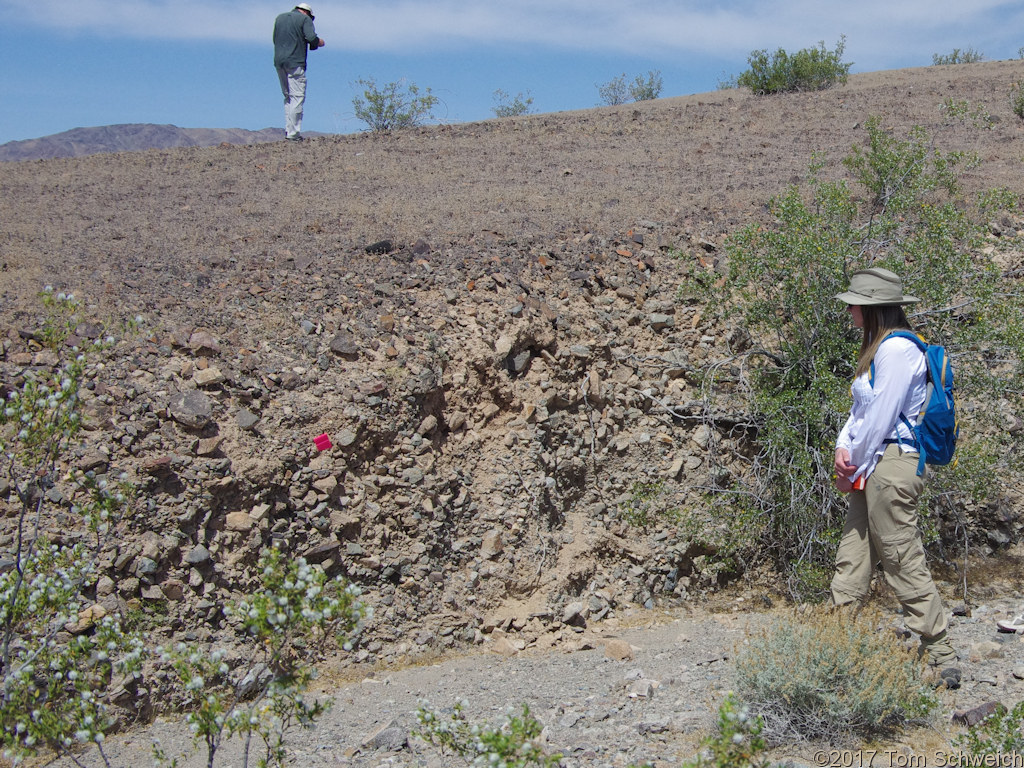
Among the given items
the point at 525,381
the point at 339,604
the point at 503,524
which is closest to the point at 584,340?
the point at 525,381

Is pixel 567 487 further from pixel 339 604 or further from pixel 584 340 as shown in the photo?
pixel 339 604

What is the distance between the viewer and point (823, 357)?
5.50 metres

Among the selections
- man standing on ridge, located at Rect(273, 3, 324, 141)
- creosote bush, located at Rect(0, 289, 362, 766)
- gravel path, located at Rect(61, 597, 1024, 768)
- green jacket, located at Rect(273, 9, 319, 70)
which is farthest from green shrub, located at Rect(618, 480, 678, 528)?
green jacket, located at Rect(273, 9, 319, 70)

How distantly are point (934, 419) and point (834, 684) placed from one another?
119 cm

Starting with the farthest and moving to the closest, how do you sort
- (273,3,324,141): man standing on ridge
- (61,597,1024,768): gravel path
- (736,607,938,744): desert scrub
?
(273,3,324,141): man standing on ridge → (61,597,1024,768): gravel path → (736,607,938,744): desert scrub

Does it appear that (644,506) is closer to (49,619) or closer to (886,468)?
(886,468)

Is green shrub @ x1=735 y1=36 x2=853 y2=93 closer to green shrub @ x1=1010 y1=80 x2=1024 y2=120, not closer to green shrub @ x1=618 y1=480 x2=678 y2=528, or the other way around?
green shrub @ x1=1010 y1=80 x2=1024 y2=120

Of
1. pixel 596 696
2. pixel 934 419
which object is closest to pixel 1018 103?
pixel 934 419

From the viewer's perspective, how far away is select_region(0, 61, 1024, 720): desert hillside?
512 centimetres

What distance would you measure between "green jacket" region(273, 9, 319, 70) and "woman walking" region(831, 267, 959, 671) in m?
10.2

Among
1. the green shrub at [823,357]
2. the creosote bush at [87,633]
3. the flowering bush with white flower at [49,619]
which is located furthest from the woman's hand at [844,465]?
the flowering bush with white flower at [49,619]

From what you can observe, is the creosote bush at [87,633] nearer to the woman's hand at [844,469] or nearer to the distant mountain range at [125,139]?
the woman's hand at [844,469]

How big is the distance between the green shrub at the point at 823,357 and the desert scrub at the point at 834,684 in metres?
1.60

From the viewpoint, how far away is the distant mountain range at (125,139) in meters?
46.5
